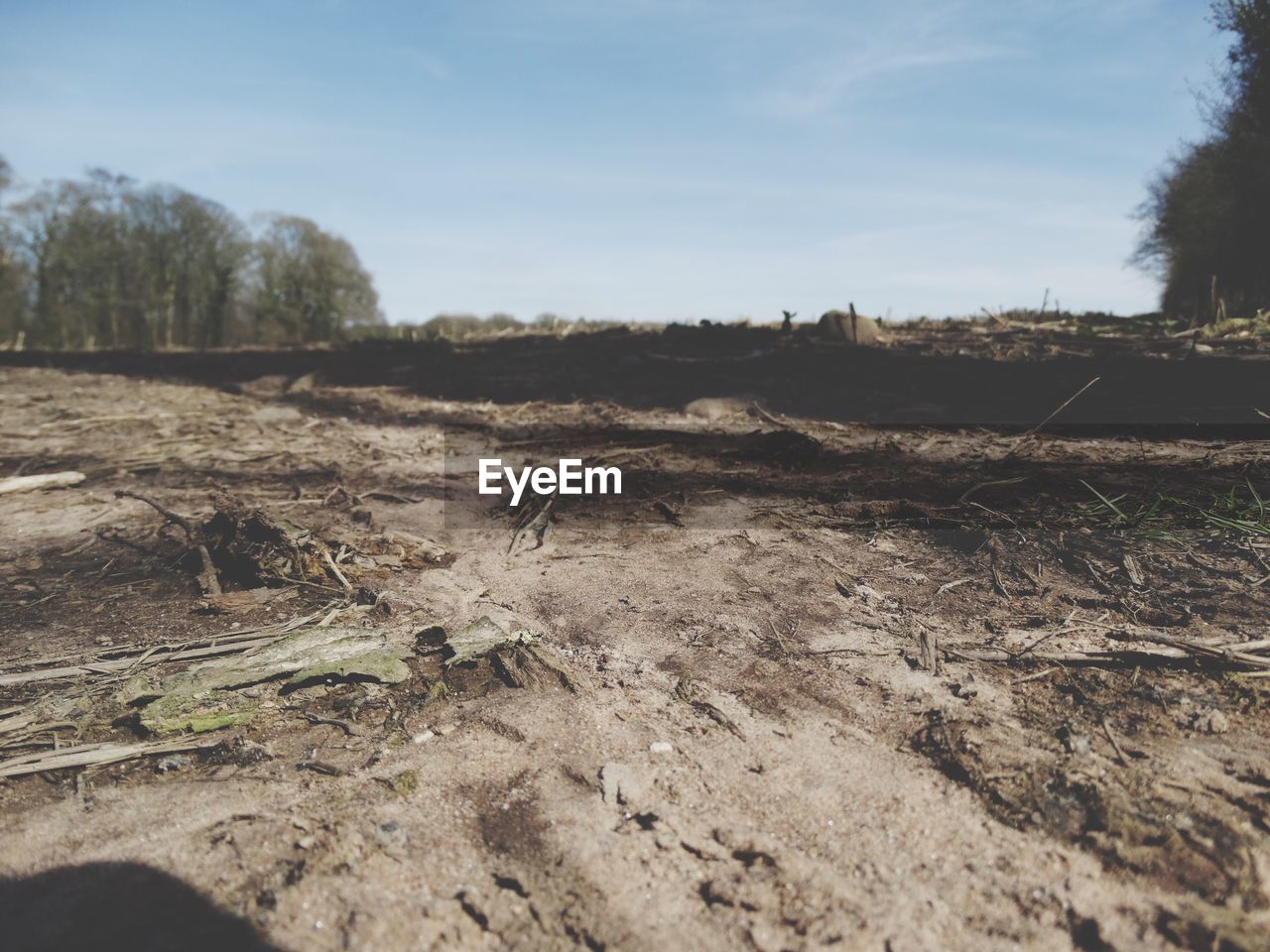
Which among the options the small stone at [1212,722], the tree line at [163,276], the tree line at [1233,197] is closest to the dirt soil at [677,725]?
the small stone at [1212,722]

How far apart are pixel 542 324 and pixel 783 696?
1480 centimetres

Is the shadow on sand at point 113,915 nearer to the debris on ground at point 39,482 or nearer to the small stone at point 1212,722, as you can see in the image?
the small stone at point 1212,722

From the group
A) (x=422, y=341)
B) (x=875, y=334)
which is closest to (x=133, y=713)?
(x=875, y=334)

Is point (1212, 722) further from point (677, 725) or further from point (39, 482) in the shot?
point (39, 482)

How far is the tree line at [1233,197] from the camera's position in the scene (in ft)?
54.3

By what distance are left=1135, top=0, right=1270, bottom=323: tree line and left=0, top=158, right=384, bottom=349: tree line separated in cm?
2736

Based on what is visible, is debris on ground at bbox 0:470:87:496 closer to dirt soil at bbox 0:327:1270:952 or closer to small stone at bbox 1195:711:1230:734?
dirt soil at bbox 0:327:1270:952

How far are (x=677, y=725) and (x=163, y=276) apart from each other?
36.0m

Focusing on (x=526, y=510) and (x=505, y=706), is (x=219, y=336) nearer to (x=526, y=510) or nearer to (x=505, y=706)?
(x=526, y=510)

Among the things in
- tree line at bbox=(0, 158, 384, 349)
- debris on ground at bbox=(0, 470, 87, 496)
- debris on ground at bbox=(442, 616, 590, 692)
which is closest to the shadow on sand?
debris on ground at bbox=(442, 616, 590, 692)

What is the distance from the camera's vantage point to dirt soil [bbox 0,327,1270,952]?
6.07 ft

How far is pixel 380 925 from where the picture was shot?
5.89ft

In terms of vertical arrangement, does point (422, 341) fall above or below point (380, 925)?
above

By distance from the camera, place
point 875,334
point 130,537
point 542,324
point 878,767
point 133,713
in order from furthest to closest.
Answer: point 542,324, point 875,334, point 130,537, point 133,713, point 878,767
